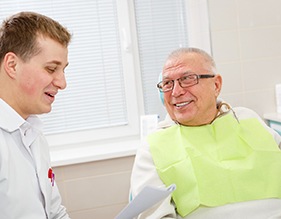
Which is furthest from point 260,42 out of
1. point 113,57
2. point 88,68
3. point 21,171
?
point 21,171

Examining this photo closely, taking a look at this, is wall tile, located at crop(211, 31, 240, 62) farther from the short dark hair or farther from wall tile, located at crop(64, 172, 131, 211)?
the short dark hair

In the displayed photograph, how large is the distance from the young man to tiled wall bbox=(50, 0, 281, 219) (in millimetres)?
840

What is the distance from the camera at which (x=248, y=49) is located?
2.19m

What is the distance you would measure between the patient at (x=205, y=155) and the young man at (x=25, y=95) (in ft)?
1.39

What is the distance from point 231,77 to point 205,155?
0.93 m

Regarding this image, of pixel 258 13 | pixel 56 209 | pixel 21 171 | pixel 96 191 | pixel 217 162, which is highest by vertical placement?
pixel 258 13

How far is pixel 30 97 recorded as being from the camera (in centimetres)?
116

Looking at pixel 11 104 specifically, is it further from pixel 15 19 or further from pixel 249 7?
pixel 249 7

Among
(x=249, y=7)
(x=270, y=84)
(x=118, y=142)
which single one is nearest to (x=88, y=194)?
(x=118, y=142)

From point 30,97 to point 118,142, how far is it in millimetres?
1203

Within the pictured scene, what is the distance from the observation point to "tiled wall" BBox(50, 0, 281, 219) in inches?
80.3

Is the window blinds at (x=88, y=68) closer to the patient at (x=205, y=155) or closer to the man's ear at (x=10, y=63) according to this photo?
the patient at (x=205, y=155)

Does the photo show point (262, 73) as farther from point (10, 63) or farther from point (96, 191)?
point (10, 63)

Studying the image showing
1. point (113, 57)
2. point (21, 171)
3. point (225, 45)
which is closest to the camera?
point (21, 171)
